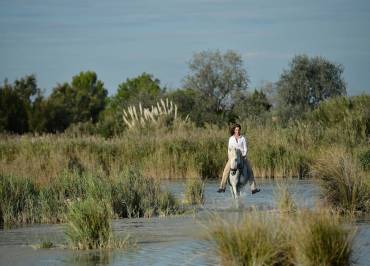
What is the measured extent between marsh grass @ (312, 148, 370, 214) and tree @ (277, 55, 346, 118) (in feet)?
170

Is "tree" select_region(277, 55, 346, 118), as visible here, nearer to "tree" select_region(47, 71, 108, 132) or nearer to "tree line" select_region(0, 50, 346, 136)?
"tree line" select_region(0, 50, 346, 136)

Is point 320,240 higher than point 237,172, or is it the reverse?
point 237,172

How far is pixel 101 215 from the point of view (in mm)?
16312

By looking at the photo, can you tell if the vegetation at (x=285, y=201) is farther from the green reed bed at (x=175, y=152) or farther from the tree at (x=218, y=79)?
the tree at (x=218, y=79)

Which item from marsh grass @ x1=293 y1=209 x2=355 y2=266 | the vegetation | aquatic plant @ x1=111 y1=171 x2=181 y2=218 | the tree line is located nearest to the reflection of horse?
aquatic plant @ x1=111 y1=171 x2=181 y2=218

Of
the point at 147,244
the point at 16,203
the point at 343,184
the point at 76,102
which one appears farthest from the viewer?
the point at 76,102

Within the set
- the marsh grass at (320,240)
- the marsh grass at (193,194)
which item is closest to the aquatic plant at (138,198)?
the marsh grass at (193,194)

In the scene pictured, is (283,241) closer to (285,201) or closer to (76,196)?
(285,201)

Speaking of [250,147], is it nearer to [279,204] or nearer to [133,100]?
[279,204]

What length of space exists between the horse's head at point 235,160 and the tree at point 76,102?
49611mm

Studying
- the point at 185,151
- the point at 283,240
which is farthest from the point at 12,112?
the point at 283,240

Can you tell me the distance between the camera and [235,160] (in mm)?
24562

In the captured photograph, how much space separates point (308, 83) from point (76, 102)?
104 feet

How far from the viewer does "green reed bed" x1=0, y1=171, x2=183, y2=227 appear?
70.7 ft
